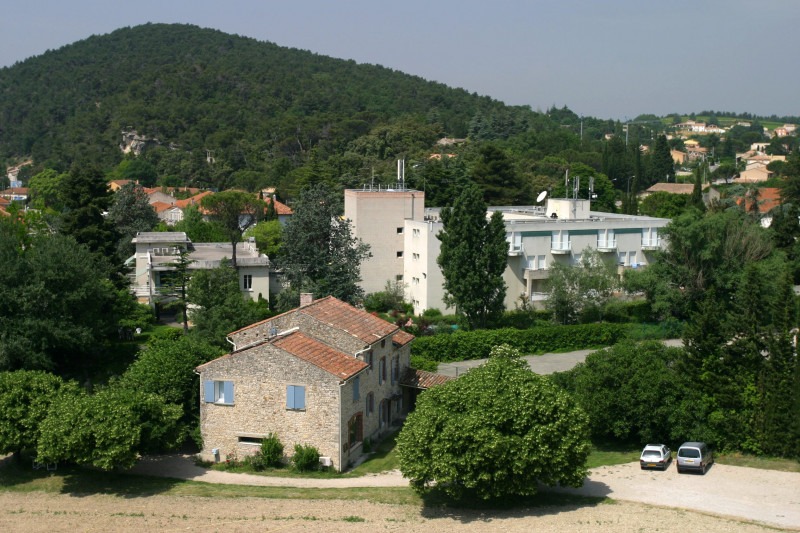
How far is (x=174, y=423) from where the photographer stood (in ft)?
108

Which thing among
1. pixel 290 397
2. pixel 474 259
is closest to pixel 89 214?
pixel 474 259

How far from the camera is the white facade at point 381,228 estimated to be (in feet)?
184

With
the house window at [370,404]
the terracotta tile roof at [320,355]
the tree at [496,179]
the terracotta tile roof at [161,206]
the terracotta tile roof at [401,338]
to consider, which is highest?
the tree at [496,179]

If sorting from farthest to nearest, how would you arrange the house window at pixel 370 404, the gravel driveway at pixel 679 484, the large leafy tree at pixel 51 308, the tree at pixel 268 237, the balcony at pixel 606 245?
the tree at pixel 268 237 → the balcony at pixel 606 245 → the large leafy tree at pixel 51 308 → the house window at pixel 370 404 → the gravel driveway at pixel 679 484

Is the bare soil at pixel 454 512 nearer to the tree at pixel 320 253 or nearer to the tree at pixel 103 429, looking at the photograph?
the tree at pixel 103 429

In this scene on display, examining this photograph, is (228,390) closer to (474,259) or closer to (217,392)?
(217,392)

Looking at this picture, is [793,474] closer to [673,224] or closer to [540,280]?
[673,224]

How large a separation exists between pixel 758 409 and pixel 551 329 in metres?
15.6

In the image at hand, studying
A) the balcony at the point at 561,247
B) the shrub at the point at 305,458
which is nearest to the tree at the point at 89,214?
the shrub at the point at 305,458

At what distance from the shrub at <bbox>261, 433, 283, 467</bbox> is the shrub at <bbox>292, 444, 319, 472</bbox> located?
0.59 meters

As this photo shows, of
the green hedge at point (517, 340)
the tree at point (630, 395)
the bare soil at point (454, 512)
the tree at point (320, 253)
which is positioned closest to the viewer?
the bare soil at point (454, 512)

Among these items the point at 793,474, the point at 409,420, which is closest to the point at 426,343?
the point at 409,420

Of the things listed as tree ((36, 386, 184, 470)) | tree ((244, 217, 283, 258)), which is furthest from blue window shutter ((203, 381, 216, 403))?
tree ((244, 217, 283, 258))

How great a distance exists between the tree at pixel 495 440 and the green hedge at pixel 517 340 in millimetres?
14899
